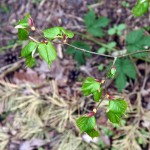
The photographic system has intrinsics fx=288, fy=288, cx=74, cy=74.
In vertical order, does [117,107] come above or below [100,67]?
above

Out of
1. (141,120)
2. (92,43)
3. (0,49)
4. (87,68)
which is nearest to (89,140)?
(141,120)

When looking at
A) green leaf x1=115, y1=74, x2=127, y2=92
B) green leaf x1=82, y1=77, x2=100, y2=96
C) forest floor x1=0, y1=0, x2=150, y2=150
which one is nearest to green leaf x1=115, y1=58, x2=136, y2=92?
green leaf x1=115, y1=74, x2=127, y2=92

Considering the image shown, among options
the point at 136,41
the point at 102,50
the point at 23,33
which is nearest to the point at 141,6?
the point at 23,33

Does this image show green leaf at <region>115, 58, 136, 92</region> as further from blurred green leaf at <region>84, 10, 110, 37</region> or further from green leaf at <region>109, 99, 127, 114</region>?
green leaf at <region>109, 99, 127, 114</region>

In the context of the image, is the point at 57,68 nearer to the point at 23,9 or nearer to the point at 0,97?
the point at 0,97

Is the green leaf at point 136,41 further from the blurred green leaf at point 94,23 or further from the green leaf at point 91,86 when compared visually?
the green leaf at point 91,86

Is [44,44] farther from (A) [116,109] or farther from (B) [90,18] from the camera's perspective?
(B) [90,18]

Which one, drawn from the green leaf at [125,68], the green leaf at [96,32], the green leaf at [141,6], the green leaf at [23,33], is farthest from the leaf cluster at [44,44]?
the green leaf at [96,32]
